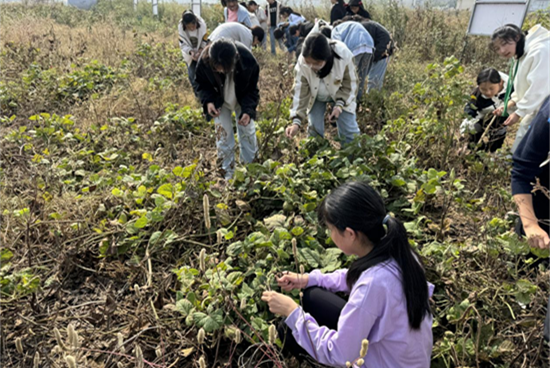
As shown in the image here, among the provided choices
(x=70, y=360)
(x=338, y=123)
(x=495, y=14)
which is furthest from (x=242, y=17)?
(x=70, y=360)

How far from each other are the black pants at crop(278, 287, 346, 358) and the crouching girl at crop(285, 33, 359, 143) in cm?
160

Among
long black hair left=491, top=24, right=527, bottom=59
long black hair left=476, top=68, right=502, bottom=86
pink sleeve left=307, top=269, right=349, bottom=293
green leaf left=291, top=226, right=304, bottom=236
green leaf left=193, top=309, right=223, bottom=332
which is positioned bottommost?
green leaf left=193, top=309, right=223, bottom=332

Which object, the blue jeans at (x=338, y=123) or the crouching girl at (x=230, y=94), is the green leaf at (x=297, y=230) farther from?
the blue jeans at (x=338, y=123)

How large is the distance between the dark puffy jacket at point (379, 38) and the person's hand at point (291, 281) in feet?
12.3

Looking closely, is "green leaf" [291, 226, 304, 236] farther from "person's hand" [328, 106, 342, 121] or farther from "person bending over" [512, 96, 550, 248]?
"person's hand" [328, 106, 342, 121]

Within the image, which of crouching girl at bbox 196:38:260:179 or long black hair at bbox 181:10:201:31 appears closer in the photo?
crouching girl at bbox 196:38:260:179

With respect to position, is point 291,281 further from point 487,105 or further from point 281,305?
point 487,105

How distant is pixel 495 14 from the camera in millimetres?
5113

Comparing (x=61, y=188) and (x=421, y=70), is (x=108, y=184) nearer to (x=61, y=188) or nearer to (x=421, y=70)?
(x=61, y=188)

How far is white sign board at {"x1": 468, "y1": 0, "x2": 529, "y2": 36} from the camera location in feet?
15.7

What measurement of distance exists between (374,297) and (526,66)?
2466 mm

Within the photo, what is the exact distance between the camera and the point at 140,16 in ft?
45.4

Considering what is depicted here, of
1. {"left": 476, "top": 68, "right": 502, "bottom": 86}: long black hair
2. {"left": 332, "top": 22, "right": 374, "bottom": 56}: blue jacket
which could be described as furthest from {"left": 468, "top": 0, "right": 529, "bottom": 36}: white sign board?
{"left": 476, "top": 68, "right": 502, "bottom": 86}: long black hair

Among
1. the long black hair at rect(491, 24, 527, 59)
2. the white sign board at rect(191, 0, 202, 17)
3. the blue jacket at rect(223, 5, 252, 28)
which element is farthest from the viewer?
the white sign board at rect(191, 0, 202, 17)
